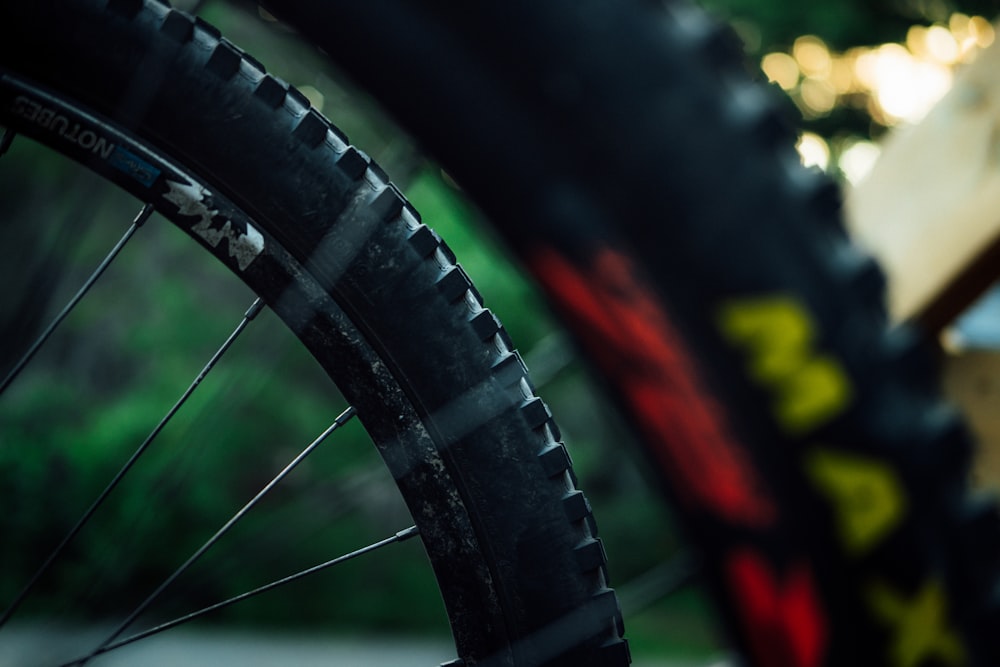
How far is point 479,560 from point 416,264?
21cm

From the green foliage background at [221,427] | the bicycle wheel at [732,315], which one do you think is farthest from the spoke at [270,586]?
the green foliage background at [221,427]

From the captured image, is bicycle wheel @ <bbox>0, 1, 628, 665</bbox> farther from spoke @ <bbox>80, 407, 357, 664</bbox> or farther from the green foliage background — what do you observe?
the green foliage background

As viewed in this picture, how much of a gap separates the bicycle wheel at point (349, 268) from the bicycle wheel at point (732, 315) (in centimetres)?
26

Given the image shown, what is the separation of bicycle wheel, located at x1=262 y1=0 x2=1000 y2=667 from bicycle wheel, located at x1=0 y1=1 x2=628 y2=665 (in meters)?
0.26

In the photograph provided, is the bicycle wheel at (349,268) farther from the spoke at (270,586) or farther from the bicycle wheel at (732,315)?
the bicycle wheel at (732,315)

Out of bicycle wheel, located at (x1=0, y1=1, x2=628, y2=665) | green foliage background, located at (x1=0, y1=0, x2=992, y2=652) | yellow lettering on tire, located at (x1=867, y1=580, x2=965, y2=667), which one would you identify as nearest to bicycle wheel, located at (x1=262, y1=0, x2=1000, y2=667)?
yellow lettering on tire, located at (x1=867, y1=580, x2=965, y2=667)

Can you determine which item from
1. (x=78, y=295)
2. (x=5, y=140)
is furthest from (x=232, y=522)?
(x=5, y=140)

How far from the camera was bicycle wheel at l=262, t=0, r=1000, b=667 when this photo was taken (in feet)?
1.17

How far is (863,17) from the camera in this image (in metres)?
4.43

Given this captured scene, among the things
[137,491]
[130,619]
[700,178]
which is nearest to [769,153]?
[700,178]

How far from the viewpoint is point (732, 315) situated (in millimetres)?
361

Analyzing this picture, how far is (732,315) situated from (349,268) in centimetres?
34

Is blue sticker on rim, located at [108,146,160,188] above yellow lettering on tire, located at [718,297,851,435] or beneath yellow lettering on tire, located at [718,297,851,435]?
above

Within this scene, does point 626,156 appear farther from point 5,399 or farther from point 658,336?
point 5,399
